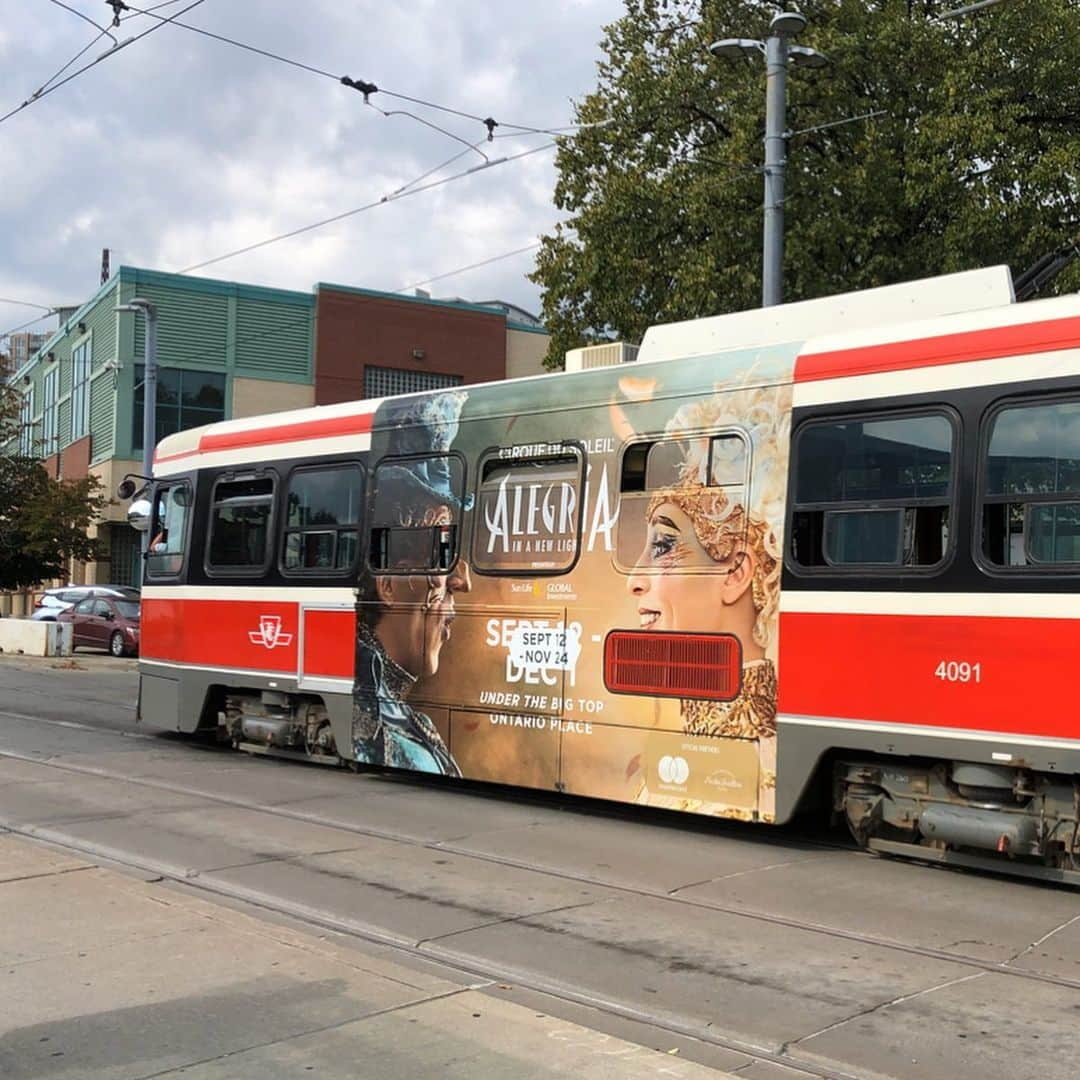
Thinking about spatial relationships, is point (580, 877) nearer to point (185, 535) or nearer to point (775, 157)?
point (185, 535)

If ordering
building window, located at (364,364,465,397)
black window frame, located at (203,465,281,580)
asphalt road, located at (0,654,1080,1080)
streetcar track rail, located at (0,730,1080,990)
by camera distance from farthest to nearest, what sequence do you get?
building window, located at (364,364,465,397), black window frame, located at (203,465,281,580), streetcar track rail, located at (0,730,1080,990), asphalt road, located at (0,654,1080,1080)

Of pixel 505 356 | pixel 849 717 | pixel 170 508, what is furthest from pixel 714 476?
pixel 505 356

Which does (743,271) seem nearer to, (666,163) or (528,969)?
(666,163)

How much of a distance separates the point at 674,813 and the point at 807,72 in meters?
14.0

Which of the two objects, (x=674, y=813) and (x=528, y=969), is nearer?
(x=528, y=969)

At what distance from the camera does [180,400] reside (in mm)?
42281

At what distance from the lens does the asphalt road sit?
527 cm

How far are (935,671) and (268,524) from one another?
7.03 meters

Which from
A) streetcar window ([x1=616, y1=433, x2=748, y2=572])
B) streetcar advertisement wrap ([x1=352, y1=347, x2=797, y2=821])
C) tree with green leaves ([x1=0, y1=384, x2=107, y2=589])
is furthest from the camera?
tree with green leaves ([x1=0, y1=384, x2=107, y2=589])

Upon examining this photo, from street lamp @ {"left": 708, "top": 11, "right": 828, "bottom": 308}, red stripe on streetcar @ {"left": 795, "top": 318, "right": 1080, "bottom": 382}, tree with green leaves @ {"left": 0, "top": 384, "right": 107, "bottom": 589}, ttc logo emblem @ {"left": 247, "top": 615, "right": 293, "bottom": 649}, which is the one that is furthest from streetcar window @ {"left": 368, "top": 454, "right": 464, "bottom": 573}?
tree with green leaves @ {"left": 0, "top": 384, "right": 107, "bottom": 589}

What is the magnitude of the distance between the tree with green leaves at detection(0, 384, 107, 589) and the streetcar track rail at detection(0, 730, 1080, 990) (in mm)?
27698

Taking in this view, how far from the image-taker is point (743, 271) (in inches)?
779

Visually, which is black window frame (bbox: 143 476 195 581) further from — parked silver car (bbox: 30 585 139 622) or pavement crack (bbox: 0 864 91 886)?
parked silver car (bbox: 30 585 139 622)

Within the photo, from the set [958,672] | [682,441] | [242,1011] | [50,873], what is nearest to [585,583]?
[682,441]
